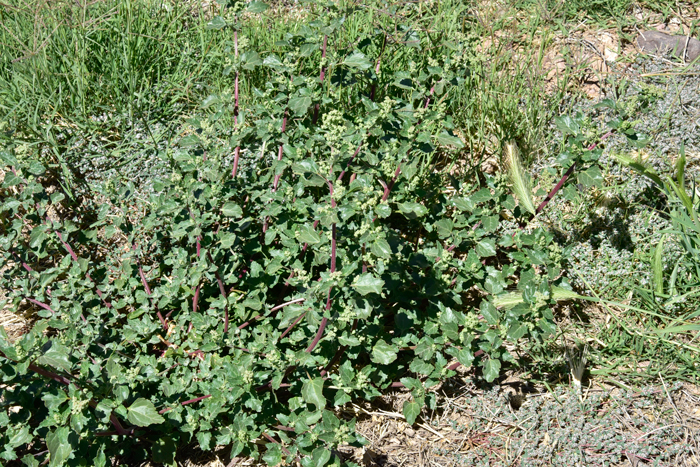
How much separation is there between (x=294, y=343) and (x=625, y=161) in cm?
196

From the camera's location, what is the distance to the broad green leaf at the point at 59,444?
197 centimetres

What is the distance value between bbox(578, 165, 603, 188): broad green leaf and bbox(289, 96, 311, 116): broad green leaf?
124 centimetres

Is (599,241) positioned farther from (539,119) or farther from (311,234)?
(311,234)

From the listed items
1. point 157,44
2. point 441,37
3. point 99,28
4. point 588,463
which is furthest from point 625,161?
point 99,28

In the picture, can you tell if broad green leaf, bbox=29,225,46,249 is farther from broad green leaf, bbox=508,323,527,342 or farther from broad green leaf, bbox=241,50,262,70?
broad green leaf, bbox=508,323,527,342

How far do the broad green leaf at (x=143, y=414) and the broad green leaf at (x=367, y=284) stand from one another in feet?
2.63

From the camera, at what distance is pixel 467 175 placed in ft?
12.2

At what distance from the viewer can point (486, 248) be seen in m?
2.78

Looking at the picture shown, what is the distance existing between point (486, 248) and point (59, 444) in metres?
1.83

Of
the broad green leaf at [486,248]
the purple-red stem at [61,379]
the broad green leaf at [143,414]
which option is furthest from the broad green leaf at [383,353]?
the purple-red stem at [61,379]

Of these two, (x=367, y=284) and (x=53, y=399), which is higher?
(x=367, y=284)

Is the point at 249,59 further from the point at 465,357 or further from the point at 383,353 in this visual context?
the point at 465,357

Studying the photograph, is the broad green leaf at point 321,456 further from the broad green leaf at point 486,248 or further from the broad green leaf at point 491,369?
the broad green leaf at point 486,248

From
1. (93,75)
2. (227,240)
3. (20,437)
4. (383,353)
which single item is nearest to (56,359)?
(20,437)
